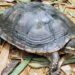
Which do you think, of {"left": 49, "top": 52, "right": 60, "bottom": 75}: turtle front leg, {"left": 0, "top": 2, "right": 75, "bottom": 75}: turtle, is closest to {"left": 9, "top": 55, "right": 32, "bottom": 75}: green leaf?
{"left": 0, "top": 2, "right": 75, "bottom": 75}: turtle

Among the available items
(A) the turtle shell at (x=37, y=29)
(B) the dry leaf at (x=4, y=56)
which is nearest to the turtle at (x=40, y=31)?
(A) the turtle shell at (x=37, y=29)

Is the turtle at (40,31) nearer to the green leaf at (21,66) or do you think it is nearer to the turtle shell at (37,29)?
the turtle shell at (37,29)

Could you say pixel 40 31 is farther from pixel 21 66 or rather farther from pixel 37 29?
pixel 21 66

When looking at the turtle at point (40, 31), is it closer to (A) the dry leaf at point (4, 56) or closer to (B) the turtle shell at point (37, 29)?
(B) the turtle shell at point (37, 29)

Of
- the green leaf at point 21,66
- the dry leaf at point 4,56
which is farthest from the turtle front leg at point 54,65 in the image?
the dry leaf at point 4,56

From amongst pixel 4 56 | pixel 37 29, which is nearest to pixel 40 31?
pixel 37 29

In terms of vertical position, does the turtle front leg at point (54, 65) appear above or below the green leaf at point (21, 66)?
above

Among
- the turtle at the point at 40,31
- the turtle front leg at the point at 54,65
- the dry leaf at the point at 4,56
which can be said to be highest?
the turtle at the point at 40,31

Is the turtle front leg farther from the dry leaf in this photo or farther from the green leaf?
the dry leaf

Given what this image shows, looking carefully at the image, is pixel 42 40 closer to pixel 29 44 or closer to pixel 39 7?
pixel 29 44
